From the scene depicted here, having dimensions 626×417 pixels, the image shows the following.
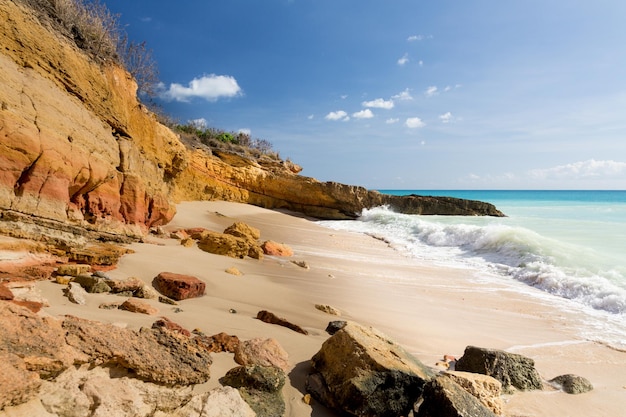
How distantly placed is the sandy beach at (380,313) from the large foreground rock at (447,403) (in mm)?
689

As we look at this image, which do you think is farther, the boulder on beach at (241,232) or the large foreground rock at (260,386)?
the boulder on beach at (241,232)

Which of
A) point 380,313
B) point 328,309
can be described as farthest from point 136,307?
point 380,313

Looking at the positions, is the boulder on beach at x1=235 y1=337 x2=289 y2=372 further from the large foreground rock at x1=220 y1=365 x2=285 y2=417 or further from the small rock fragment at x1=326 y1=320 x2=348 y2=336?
the small rock fragment at x1=326 y1=320 x2=348 y2=336

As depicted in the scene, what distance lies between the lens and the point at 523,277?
8.21 m

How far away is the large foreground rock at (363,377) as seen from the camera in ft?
7.86

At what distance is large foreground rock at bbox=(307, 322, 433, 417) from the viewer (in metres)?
2.40

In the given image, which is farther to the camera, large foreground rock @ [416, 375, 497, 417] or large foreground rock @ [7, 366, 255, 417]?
large foreground rock @ [416, 375, 497, 417]

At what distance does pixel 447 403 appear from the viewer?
2.24m

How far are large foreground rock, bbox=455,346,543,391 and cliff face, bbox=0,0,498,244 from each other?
4.96 meters

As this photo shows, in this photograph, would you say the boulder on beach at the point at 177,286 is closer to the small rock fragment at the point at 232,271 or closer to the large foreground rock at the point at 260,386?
the small rock fragment at the point at 232,271

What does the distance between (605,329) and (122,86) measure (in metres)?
9.78

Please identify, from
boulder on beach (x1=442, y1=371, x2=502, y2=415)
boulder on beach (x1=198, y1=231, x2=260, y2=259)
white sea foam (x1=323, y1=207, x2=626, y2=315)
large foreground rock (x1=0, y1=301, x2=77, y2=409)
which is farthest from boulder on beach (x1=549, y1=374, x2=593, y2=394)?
boulder on beach (x1=198, y1=231, x2=260, y2=259)

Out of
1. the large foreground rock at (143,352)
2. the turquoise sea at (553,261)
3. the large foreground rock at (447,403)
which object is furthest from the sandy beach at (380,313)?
the large foreground rock at (447,403)

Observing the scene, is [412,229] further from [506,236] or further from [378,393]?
[378,393]
